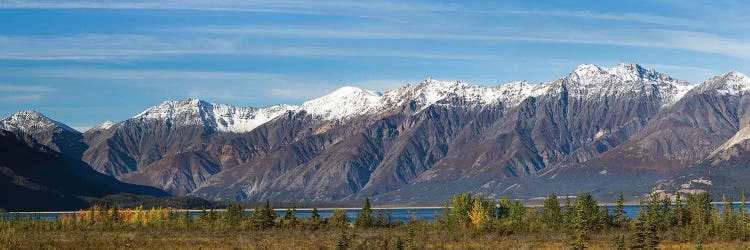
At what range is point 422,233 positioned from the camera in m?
140

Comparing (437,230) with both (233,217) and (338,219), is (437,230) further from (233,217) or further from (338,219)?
(233,217)

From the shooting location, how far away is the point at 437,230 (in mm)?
147125

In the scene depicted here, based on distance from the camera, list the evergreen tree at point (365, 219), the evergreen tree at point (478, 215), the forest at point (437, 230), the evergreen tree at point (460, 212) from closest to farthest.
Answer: the forest at point (437, 230) < the evergreen tree at point (478, 215) < the evergreen tree at point (460, 212) < the evergreen tree at point (365, 219)

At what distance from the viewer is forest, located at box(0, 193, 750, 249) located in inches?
4382

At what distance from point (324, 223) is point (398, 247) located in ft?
246

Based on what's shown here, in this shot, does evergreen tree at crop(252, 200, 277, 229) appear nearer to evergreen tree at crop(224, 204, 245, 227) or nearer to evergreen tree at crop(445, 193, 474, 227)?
evergreen tree at crop(224, 204, 245, 227)

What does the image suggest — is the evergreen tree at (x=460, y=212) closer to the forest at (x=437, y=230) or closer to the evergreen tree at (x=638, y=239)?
the forest at (x=437, y=230)

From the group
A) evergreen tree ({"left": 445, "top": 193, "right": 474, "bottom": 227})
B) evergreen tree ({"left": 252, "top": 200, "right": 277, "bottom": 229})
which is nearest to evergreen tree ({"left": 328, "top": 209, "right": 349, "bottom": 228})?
evergreen tree ({"left": 252, "top": 200, "right": 277, "bottom": 229})

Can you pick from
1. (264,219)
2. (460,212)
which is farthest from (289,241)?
(460,212)

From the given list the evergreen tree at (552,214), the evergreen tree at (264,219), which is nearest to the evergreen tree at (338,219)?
the evergreen tree at (264,219)

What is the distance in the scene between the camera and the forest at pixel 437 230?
11131 cm

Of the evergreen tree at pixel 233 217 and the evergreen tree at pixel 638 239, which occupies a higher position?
the evergreen tree at pixel 233 217

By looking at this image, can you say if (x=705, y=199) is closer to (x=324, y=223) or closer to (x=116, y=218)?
(x=324, y=223)

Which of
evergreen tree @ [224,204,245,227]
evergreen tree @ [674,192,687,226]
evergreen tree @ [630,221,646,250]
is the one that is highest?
evergreen tree @ [224,204,245,227]
